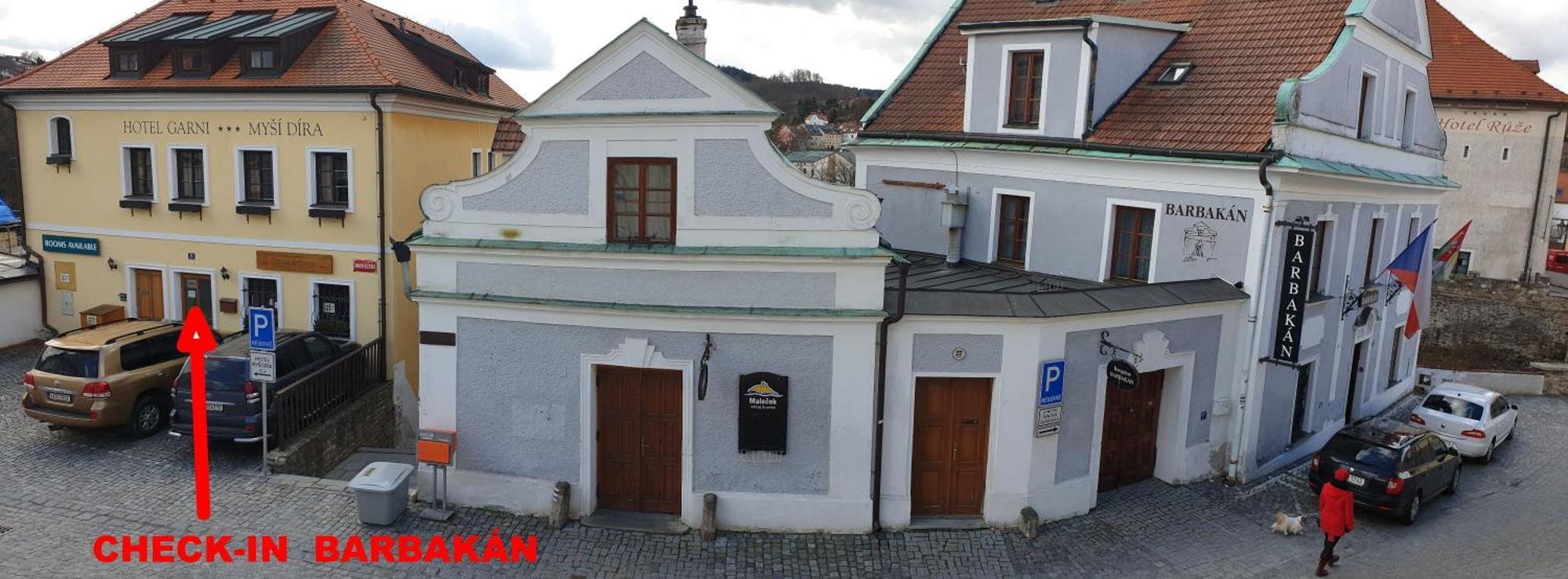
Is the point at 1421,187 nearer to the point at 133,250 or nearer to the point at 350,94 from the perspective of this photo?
the point at 350,94

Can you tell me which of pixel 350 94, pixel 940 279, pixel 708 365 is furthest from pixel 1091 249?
pixel 350 94

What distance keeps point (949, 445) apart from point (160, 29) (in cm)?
1968

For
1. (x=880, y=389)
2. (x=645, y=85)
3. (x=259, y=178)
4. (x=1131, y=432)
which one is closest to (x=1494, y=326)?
(x=1131, y=432)

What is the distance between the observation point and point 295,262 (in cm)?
1955

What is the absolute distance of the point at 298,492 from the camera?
13.7 metres

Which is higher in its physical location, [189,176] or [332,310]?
[189,176]

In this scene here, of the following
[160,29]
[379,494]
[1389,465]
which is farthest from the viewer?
[160,29]

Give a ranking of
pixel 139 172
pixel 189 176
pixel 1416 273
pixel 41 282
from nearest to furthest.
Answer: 1. pixel 1416 273
2. pixel 189 176
3. pixel 139 172
4. pixel 41 282

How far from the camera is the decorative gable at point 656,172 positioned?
1186 centimetres

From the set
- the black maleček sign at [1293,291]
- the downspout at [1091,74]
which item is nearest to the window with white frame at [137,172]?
the downspout at [1091,74]

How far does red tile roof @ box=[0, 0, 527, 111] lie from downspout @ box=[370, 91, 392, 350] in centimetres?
89

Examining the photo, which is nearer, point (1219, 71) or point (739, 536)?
point (739, 536)

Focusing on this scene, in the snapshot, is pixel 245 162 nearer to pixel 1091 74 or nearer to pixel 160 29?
pixel 160 29

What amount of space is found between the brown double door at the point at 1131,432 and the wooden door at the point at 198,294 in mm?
18931
